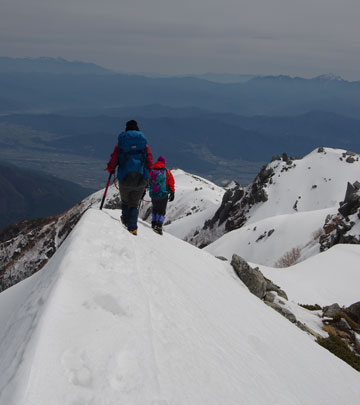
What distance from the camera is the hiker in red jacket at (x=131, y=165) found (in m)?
10.2

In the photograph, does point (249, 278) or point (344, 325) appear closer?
point (249, 278)

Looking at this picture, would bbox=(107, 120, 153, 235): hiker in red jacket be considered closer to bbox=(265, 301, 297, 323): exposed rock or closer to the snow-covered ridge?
bbox=(265, 301, 297, 323): exposed rock

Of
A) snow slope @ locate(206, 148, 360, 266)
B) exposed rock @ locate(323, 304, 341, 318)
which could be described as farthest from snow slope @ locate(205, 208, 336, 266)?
exposed rock @ locate(323, 304, 341, 318)

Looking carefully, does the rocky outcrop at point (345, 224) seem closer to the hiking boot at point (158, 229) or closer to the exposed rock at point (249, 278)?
the exposed rock at point (249, 278)

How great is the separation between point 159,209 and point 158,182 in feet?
3.64

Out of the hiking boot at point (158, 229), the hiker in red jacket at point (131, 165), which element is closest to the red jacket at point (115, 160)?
the hiker in red jacket at point (131, 165)

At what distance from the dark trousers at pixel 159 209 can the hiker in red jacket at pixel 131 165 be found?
2.45m

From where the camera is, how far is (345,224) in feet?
118

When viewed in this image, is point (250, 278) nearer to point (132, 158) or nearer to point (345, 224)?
point (132, 158)

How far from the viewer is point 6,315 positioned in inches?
239

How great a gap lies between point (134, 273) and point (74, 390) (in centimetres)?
323

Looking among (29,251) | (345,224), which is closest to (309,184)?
(345,224)

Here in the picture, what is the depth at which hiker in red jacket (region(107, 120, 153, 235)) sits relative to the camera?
10.2m

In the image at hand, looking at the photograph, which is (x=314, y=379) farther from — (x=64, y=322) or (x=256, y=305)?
(x=64, y=322)
